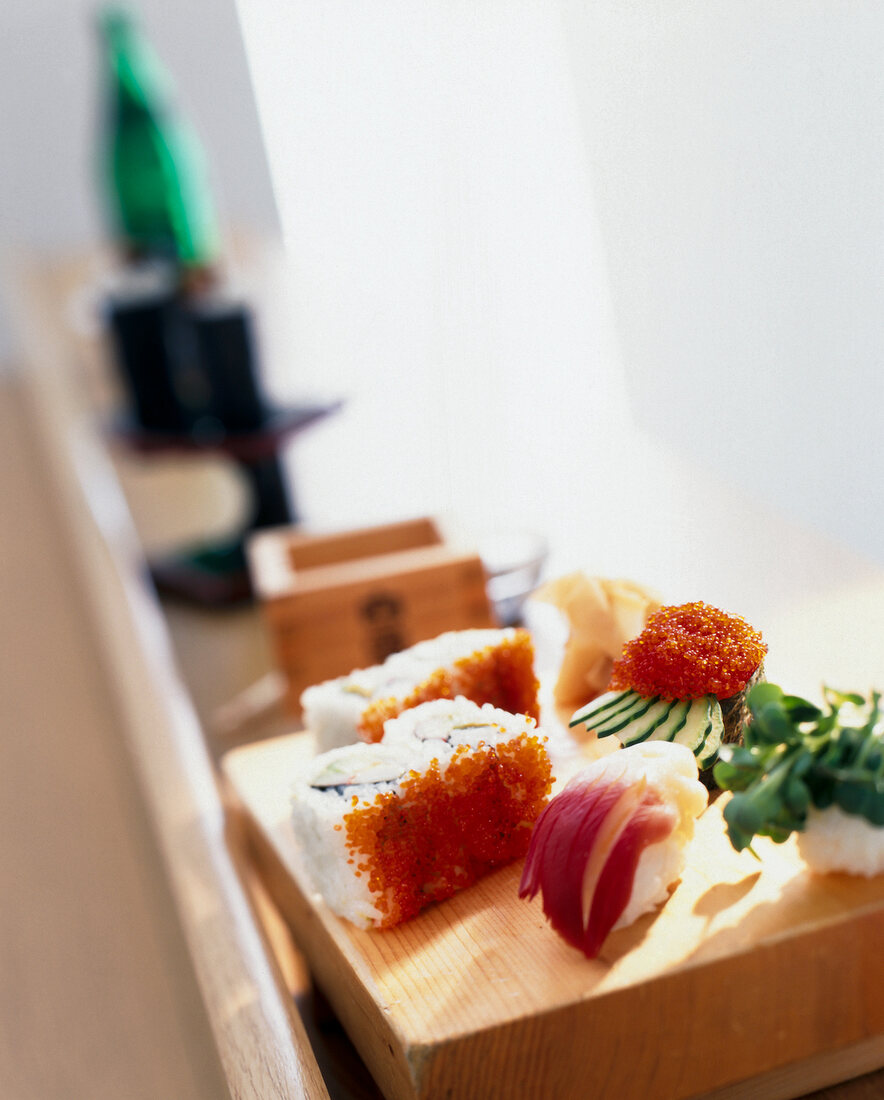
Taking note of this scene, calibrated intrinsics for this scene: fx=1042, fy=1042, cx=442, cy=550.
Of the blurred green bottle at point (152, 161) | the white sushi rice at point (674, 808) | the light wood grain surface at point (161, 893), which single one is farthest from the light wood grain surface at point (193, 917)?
the blurred green bottle at point (152, 161)

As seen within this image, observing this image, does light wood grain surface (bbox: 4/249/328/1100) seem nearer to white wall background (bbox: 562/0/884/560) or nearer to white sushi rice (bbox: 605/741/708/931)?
white sushi rice (bbox: 605/741/708/931)

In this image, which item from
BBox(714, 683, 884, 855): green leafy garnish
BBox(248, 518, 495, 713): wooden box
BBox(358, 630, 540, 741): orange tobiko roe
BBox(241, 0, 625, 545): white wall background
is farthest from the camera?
BBox(248, 518, 495, 713): wooden box

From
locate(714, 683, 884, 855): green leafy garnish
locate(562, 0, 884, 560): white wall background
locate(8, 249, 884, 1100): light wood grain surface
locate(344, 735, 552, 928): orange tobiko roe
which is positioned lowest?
locate(8, 249, 884, 1100): light wood grain surface

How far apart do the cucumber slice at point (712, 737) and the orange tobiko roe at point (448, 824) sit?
0.29 feet

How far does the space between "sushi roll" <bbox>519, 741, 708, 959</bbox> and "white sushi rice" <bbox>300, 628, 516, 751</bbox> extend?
0.71 ft

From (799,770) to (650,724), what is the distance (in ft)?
0.42

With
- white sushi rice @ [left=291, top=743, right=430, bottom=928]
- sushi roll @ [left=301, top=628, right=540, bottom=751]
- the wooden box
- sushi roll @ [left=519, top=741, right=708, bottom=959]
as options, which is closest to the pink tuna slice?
sushi roll @ [left=519, top=741, right=708, bottom=959]

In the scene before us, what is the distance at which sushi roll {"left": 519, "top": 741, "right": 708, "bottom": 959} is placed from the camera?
1.59 ft

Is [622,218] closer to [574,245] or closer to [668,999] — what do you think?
[574,245]

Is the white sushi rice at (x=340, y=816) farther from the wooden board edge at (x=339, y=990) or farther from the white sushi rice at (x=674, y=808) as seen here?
the white sushi rice at (x=674, y=808)

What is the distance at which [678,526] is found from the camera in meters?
1.01

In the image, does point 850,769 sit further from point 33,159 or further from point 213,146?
point 33,159

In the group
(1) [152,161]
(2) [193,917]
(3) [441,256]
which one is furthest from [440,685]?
(1) [152,161]

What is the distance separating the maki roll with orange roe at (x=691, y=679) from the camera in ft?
1.85
